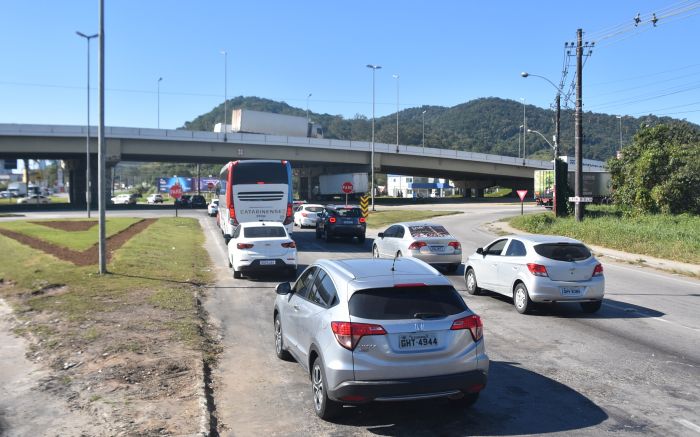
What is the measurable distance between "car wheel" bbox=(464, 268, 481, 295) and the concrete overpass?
5396cm

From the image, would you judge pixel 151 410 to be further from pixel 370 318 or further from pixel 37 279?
pixel 37 279

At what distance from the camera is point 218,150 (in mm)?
68500

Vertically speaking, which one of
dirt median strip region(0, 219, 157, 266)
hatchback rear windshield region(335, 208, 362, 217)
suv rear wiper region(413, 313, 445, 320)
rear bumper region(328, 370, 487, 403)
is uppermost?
hatchback rear windshield region(335, 208, 362, 217)

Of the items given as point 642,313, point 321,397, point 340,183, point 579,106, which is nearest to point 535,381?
point 321,397

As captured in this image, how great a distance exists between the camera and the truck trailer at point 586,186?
2467 inches

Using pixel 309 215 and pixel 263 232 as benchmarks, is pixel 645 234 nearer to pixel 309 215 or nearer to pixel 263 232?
pixel 263 232

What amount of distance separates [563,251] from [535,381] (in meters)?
5.28

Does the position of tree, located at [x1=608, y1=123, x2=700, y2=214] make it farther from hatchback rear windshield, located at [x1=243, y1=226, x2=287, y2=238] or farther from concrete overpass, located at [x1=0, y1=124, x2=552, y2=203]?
concrete overpass, located at [x1=0, y1=124, x2=552, y2=203]

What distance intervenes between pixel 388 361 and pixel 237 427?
5.51ft

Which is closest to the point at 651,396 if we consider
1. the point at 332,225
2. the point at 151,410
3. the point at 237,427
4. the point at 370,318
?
A: the point at 370,318

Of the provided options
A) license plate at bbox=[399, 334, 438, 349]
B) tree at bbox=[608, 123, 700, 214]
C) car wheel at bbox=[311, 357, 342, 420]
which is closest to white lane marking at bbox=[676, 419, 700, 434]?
license plate at bbox=[399, 334, 438, 349]

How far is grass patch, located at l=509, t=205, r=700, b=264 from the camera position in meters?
24.2

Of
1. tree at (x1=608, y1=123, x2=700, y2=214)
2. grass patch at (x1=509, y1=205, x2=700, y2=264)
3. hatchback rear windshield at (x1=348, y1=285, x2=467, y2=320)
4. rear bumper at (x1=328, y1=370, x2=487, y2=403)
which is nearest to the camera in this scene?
rear bumper at (x1=328, y1=370, x2=487, y2=403)

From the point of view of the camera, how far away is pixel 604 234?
29.6 metres
